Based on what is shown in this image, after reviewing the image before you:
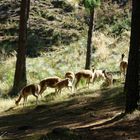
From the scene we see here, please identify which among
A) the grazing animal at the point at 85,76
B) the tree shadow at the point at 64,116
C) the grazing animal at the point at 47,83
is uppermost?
the grazing animal at the point at 85,76

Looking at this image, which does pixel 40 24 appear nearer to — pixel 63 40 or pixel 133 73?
pixel 63 40

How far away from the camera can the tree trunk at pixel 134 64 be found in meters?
14.0

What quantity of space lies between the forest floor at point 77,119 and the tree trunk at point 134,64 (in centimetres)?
37

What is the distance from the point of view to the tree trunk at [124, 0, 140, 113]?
14.0 meters

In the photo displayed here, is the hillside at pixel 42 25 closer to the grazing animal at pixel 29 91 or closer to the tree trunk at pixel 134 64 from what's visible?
the grazing animal at pixel 29 91

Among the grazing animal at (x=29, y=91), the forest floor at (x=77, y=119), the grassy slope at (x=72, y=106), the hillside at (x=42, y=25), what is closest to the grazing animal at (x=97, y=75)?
the grassy slope at (x=72, y=106)

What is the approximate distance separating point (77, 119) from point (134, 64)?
2.86 m

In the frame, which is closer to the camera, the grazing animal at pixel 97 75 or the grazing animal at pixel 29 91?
the grazing animal at pixel 29 91

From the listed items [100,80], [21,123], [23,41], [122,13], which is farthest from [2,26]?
[21,123]

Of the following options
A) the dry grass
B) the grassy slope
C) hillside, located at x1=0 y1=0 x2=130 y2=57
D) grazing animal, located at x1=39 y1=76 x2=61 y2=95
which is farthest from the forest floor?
hillside, located at x1=0 y1=0 x2=130 y2=57

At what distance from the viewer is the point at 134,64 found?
46.2 feet

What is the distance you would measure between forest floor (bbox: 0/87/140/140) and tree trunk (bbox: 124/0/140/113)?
37cm

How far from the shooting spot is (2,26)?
1599 inches

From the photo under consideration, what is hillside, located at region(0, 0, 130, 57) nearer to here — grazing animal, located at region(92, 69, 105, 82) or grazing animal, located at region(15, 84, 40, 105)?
grazing animal, located at region(92, 69, 105, 82)
